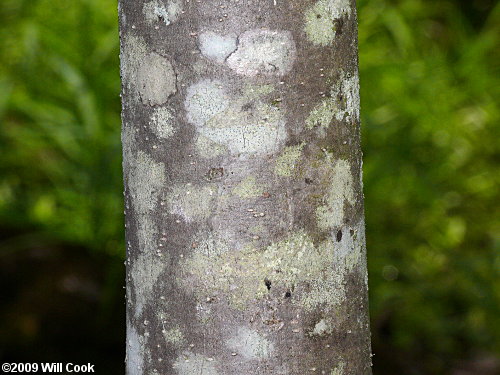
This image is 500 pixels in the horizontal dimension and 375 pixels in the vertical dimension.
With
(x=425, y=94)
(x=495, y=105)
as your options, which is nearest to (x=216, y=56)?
(x=425, y=94)

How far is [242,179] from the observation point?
25.3 inches

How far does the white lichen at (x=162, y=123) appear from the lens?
654 mm

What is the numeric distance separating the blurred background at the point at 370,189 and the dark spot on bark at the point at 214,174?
1397 mm

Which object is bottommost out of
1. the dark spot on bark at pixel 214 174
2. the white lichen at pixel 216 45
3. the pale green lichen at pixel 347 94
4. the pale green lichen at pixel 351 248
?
the pale green lichen at pixel 351 248

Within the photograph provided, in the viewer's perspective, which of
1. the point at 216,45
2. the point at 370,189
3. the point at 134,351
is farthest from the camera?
the point at 370,189

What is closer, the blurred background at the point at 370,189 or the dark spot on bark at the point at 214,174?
the dark spot on bark at the point at 214,174

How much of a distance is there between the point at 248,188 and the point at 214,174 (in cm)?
3

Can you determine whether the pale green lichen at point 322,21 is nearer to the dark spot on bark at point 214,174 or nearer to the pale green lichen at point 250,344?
the dark spot on bark at point 214,174

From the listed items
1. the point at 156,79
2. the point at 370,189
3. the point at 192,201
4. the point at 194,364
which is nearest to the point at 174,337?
the point at 194,364

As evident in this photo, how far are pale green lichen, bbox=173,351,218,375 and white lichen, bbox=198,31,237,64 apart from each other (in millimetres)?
273

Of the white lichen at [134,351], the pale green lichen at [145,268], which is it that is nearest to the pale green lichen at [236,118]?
the pale green lichen at [145,268]

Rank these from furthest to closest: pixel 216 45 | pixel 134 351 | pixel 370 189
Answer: pixel 370 189 < pixel 134 351 < pixel 216 45

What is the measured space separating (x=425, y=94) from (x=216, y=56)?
2.15 m

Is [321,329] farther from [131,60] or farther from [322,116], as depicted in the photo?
[131,60]
